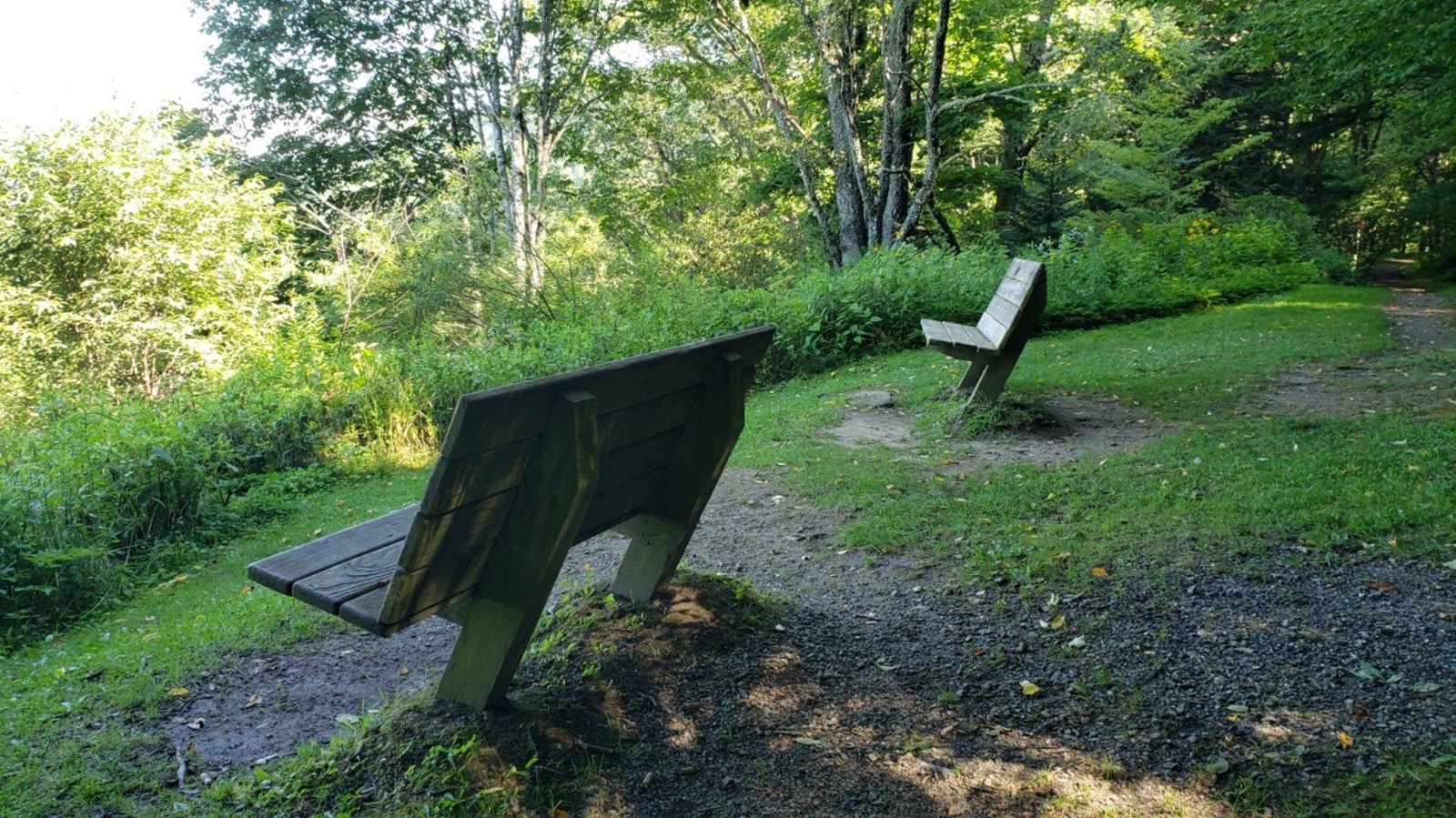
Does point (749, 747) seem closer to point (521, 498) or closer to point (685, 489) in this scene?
point (685, 489)

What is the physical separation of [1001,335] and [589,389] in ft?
17.0

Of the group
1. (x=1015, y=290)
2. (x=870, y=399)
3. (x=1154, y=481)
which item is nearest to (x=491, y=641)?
(x=1154, y=481)

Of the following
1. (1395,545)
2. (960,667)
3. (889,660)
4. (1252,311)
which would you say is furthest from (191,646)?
(1252,311)

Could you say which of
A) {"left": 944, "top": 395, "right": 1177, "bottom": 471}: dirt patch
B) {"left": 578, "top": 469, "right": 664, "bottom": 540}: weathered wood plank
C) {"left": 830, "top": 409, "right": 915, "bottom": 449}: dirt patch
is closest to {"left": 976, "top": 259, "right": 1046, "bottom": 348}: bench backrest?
{"left": 944, "top": 395, "right": 1177, "bottom": 471}: dirt patch

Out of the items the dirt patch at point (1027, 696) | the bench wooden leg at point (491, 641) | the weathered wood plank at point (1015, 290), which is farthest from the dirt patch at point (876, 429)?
the bench wooden leg at point (491, 641)

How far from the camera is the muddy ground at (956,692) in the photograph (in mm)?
2520

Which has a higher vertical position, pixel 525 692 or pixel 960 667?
pixel 525 692

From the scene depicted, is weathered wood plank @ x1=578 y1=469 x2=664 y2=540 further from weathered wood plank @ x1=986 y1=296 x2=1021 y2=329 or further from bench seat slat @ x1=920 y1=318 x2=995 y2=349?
weathered wood plank @ x1=986 y1=296 x2=1021 y2=329

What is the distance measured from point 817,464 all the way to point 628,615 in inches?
134

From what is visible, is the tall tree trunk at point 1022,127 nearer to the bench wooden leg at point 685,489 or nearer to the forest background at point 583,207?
the forest background at point 583,207

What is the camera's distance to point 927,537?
474 cm

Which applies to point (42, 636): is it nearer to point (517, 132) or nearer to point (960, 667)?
point (960, 667)

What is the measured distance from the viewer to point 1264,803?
2352mm

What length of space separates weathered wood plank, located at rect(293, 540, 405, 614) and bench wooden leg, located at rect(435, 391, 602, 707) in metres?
0.26
